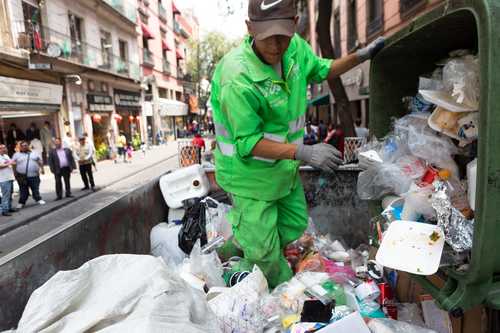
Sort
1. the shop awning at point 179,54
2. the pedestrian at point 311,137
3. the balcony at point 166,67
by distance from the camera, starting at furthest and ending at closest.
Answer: the shop awning at point 179,54 → the balcony at point 166,67 → the pedestrian at point 311,137

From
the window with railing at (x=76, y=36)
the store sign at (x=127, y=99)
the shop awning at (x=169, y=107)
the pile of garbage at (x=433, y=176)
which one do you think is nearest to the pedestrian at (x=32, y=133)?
the window with railing at (x=76, y=36)

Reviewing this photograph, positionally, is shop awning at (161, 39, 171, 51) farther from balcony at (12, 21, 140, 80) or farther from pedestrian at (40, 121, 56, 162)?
pedestrian at (40, 121, 56, 162)

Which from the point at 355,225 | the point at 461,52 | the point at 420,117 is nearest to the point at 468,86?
the point at 461,52

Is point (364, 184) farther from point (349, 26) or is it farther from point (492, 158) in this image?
point (349, 26)

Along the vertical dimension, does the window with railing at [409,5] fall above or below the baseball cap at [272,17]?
above

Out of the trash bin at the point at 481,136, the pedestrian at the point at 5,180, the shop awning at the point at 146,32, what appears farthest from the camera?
the shop awning at the point at 146,32

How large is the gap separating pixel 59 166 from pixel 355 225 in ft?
26.4

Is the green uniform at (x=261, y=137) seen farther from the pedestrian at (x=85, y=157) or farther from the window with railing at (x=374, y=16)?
the window with railing at (x=374, y=16)

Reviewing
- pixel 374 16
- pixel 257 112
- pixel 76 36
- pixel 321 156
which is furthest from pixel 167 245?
pixel 76 36

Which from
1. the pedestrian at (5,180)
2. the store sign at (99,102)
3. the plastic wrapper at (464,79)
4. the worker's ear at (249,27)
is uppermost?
the store sign at (99,102)

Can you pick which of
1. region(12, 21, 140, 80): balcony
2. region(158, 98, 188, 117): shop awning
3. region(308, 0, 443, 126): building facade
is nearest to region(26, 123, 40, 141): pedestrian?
region(12, 21, 140, 80): balcony

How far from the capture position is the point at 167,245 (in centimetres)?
259

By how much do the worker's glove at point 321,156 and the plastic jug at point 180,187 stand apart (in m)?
1.41

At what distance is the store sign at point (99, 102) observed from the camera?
56.7 feet
